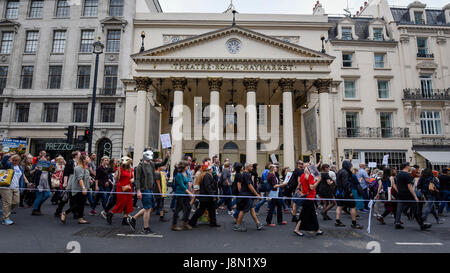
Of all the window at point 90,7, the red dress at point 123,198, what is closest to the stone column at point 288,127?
the red dress at point 123,198

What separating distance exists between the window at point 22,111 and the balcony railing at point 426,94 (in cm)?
3753

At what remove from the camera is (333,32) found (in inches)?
1073

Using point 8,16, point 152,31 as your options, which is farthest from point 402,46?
point 8,16

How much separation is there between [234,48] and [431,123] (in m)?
20.8

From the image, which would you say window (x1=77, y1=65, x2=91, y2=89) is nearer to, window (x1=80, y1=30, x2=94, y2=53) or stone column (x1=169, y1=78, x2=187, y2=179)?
window (x1=80, y1=30, x2=94, y2=53)

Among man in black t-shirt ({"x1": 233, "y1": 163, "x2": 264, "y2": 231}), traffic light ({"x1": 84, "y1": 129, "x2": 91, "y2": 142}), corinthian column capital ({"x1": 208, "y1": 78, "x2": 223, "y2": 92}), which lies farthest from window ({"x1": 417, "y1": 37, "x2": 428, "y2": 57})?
traffic light ({"x1": 84, "y1": 129, "x2": 91, "y2": 142})

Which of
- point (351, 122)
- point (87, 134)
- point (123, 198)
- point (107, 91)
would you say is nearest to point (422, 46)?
point (351, 122)

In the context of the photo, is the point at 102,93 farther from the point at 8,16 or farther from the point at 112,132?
the point at 8,16

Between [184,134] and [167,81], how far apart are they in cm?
550

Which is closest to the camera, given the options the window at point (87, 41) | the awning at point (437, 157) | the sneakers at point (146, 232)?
the sneakers at point (146, 232)

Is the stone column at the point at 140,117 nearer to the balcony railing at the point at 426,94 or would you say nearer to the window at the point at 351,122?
the window at the point at 351,122

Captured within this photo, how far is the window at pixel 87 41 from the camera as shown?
25.9 m

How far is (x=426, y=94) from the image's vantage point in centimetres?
2495

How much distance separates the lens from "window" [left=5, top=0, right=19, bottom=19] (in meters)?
26.9
